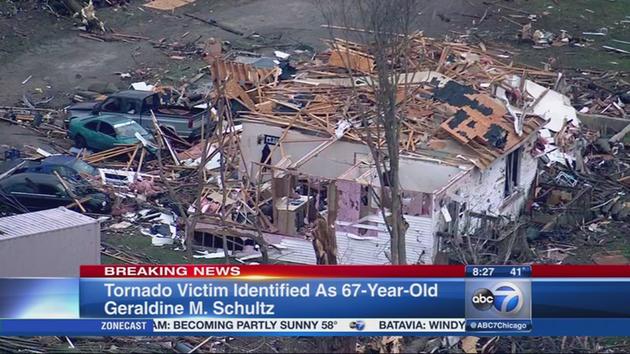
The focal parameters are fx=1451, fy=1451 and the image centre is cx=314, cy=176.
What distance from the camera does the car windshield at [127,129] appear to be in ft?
112

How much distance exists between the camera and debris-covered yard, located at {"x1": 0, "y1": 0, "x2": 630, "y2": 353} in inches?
1037

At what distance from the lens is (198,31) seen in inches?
1804

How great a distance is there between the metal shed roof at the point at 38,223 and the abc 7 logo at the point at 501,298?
29.3ft

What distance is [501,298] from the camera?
55.1 feet

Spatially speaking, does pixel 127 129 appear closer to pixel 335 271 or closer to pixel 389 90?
pixel 389 90

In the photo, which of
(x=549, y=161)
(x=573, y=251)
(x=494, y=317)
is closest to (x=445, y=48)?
(x=549, y=161)

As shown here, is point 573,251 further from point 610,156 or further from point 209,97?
point 209,97

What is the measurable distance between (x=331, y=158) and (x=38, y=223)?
25.1ft

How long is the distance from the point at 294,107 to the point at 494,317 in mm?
14989

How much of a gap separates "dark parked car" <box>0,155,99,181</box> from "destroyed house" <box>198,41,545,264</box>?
12.0ft

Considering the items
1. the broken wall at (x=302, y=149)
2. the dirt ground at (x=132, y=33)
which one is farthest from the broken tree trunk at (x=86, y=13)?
the broken wall at (x=302, y=149)

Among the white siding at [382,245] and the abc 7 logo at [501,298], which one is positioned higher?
the abc 7 logo at [501,298]

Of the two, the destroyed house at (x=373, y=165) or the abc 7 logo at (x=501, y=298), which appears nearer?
the abc 7 logo at (x=501, y=298)

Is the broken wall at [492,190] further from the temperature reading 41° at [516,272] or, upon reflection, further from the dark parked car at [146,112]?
the temperature reading 41° at [516,272]
